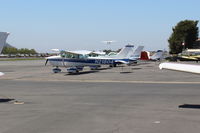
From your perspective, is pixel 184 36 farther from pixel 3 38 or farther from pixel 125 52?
pixel 3 38

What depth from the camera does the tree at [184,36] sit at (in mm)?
92562

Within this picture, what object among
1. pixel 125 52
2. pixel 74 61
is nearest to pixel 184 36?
pixel 125 52

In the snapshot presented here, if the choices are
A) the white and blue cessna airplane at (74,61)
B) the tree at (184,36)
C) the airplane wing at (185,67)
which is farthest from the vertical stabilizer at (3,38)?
the tree at (184,36)

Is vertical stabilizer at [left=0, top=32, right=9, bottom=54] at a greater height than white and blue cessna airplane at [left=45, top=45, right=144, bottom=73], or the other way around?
vertical stabilizer at [left=0, top=32, right=9, bottom=54]

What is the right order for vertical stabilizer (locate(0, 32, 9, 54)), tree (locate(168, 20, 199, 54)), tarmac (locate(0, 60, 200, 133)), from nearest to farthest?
tarmac (locate(0, 60, 200, 133)) → vertical stabilizer (locate(0, 32, 9, 54)) → tree (locate(168, 20, 199, 54))

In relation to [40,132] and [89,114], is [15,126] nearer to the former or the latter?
[40,132]

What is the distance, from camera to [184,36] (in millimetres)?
92562

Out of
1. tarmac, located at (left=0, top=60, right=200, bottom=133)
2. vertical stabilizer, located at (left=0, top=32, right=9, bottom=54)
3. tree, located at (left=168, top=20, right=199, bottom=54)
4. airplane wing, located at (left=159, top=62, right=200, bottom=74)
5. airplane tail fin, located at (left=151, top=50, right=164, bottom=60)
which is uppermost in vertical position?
tree, located at (left=168, top=20, right=199, bottom=54)

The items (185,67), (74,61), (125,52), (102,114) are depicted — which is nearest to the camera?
(102,114)

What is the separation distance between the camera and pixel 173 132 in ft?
21.3

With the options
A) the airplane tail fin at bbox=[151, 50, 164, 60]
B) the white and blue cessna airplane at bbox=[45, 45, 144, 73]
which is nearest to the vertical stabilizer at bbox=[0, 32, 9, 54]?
the white and blue cessna airplane at bbox=[45, 45, 144, 73]

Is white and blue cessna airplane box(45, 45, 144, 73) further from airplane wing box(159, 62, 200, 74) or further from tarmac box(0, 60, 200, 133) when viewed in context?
airplane wing box(159, 62, 200, 74)

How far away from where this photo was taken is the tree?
92.6 meters

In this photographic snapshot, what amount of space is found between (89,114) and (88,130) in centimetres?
186
